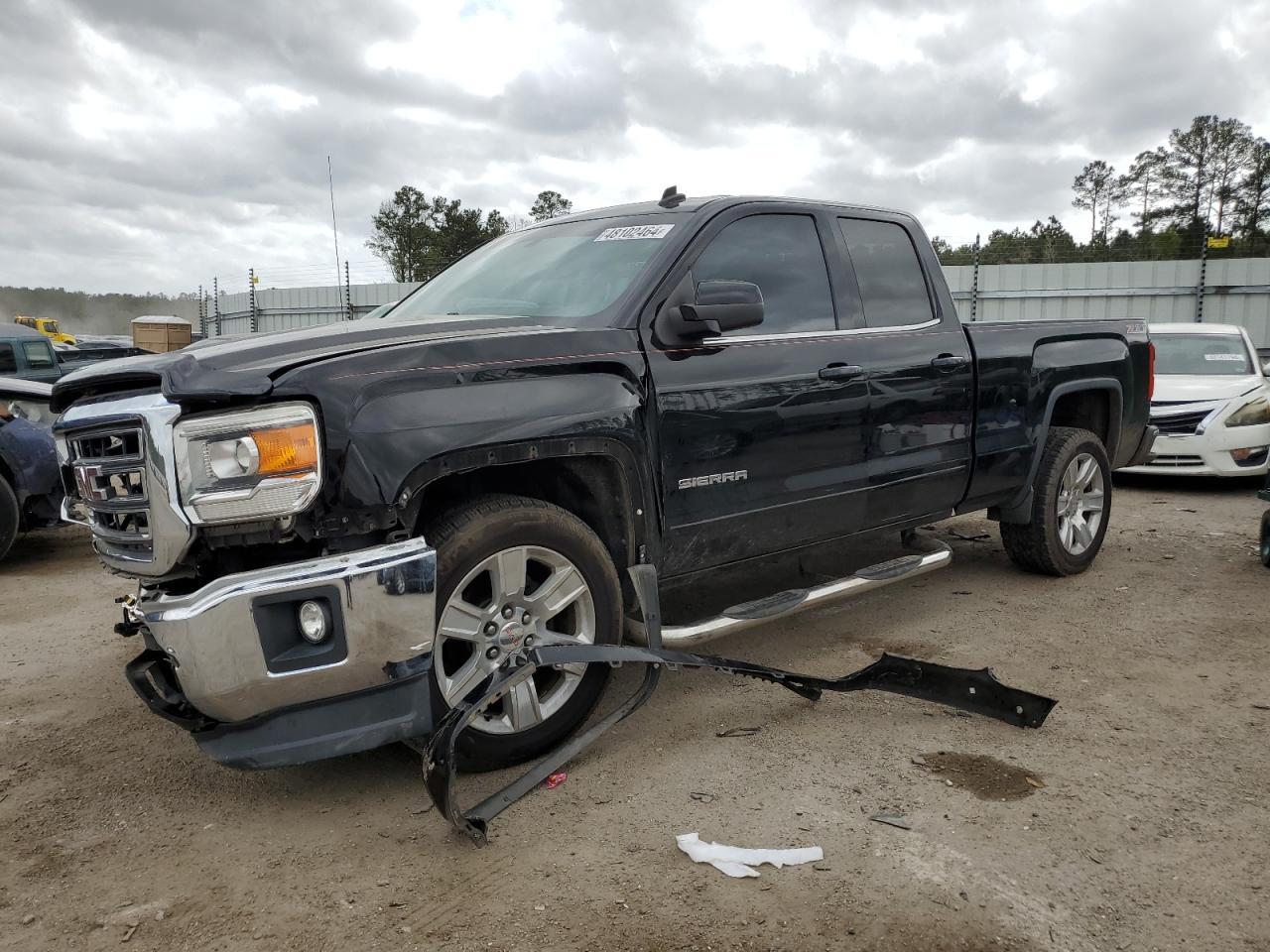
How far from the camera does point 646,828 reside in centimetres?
279

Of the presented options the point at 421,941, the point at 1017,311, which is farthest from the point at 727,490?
the point at 1017,311

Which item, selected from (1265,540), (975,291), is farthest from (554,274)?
(975,291)

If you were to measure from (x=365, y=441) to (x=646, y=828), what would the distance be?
138cm

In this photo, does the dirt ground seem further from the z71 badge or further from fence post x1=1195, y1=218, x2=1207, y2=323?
fence post x1=1195, y1=218, x2=1207, y2=323

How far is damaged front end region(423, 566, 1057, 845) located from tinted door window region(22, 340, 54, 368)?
34.8 feet

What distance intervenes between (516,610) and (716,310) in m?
1.25

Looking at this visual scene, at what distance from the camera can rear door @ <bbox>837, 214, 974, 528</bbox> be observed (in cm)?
420

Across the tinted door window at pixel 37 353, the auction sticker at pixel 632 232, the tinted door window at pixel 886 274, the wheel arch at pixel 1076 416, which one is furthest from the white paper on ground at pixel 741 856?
the tinted door window at pixel 37 353

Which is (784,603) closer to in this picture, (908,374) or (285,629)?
(908,374)

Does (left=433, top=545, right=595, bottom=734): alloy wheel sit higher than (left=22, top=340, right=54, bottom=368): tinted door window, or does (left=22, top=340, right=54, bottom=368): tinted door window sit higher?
(left=22, top=340, right=54, bottom=368): tinted door window

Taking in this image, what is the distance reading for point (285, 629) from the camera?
2.59 meters

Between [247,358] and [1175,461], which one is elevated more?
[247,358]

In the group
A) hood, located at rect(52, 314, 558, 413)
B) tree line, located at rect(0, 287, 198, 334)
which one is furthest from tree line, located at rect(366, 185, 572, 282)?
hood, located at rect(52, 314, 558, 413)

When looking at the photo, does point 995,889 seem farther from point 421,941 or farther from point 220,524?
point 220,524
